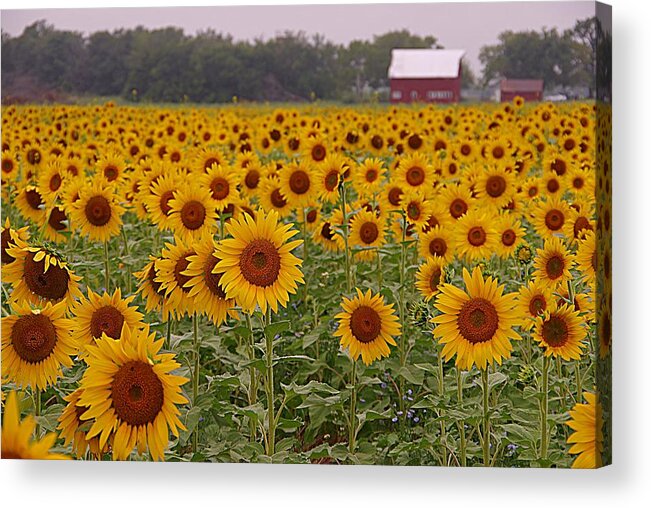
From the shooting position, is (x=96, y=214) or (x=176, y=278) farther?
(x=96, y=214)

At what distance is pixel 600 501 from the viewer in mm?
3748

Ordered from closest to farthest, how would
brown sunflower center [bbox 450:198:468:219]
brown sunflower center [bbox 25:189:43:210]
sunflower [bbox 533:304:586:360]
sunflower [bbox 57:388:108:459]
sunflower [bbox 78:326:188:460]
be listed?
sunflower [bbox 78:326:188:460], sunflower [bbox 57:388:108:459], sunflower [bbox 533:304:586:360], brown sunflower center [bbox 25:189:43:210], brown sunflower center [bbox 450:198:468:219]

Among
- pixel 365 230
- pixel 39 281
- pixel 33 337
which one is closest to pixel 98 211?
pixel 39 281

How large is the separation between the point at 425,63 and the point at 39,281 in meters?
1.54

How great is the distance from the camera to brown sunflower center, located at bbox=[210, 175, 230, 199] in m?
4.59

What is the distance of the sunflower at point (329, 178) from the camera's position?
4.76 m

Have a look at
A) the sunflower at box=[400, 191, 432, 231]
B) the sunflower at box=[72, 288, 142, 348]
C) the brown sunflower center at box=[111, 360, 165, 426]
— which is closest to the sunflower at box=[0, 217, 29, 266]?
the sunflower at box=[72, 288, 142, 348]

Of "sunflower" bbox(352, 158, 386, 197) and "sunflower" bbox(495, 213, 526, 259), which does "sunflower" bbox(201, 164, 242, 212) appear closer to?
"sunflower" bbox(352, 158, 386, 197)

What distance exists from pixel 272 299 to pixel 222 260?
20 centimetres

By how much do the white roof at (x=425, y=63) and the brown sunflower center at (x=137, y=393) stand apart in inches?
61.8

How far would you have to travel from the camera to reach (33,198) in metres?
4.48

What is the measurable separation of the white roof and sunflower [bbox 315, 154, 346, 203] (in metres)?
0.65

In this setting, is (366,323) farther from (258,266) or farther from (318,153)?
(318,153)

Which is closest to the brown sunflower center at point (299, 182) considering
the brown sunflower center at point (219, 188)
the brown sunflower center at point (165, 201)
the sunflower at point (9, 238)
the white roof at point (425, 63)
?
the brown sunflower center at point (219, 188)
